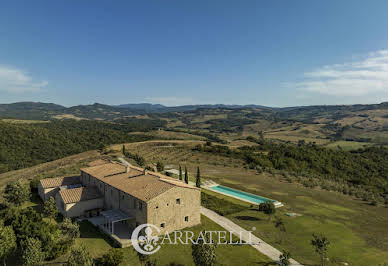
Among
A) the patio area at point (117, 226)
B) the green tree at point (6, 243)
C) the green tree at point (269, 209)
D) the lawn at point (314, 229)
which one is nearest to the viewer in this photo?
the green tree at point (6, 243)

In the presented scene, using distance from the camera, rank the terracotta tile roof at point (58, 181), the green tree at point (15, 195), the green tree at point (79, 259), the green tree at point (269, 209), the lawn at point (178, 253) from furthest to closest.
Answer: the terracotta tile roof at point (58, 181) < the green tree at point (15, 195) < the green tree at point (269, 209) < the lawn at point (178, 253) < the green tree at point (79, 259)

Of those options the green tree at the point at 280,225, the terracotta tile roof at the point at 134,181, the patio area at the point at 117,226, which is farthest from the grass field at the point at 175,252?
the green tree at the point at 280,225

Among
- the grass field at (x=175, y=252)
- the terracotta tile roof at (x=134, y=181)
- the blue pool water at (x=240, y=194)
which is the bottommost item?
the blue pool water at (x=240, y=194)

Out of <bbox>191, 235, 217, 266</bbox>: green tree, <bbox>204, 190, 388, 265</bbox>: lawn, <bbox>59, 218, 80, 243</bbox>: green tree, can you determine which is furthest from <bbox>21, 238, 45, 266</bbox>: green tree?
<bbox>204, 190, 388, 265</bbox>: lawn

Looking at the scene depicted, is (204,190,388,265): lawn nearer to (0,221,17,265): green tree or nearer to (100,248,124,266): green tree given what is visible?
(100,248,124,266): green tree

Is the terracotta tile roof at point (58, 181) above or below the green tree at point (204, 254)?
below

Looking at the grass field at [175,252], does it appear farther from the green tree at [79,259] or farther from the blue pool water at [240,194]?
the blue pool water at [240,194]

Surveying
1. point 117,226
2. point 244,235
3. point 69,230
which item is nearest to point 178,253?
point 244,235

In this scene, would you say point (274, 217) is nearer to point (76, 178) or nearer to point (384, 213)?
point (384, 213)

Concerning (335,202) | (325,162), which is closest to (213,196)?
(335,202)
